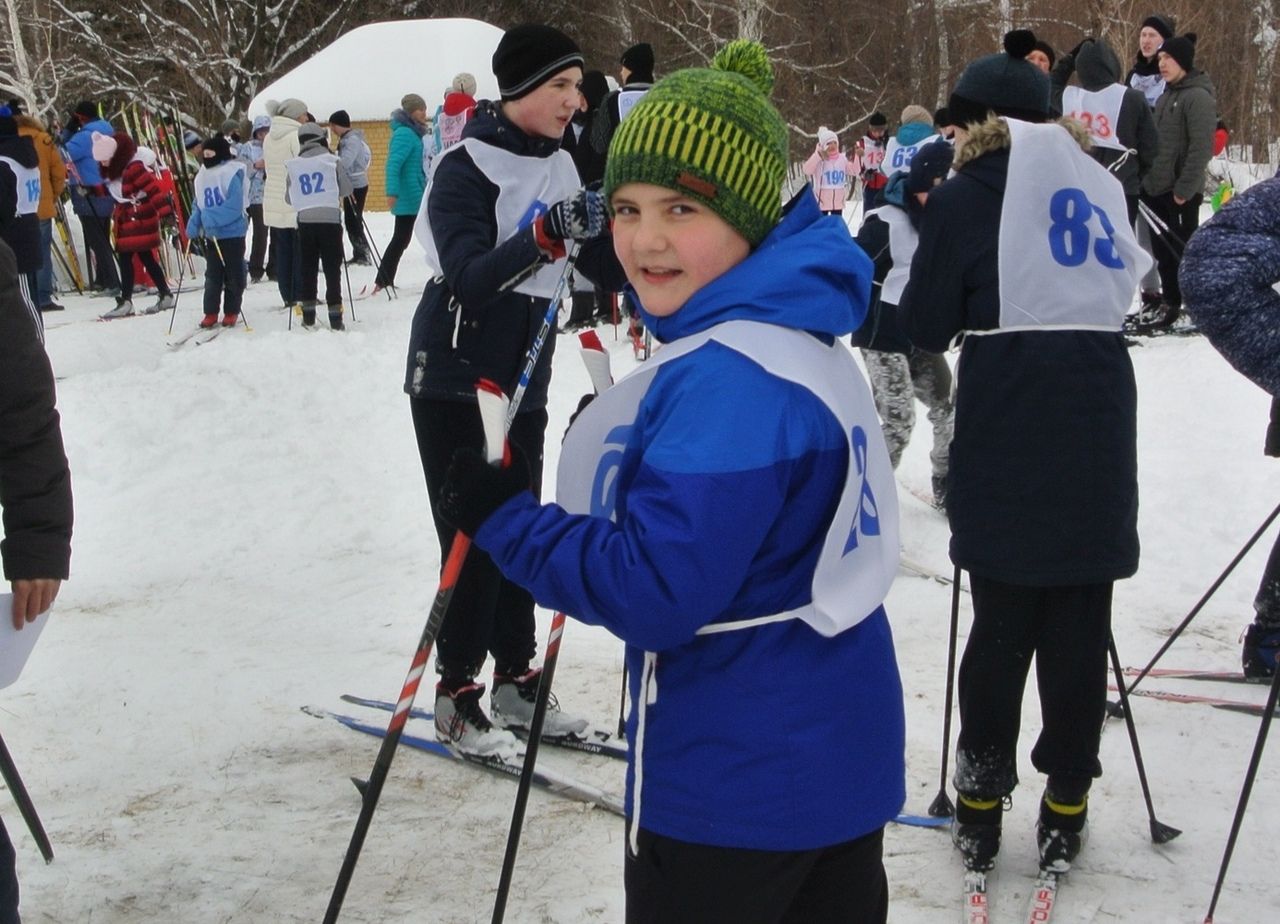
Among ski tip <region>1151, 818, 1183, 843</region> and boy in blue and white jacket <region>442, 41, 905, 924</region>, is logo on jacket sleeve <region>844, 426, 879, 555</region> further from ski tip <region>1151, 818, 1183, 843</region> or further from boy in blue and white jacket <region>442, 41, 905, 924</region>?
ski tip <region>1151, 818, 1183, 843</region>

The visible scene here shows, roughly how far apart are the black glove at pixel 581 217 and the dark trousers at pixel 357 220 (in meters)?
11.5

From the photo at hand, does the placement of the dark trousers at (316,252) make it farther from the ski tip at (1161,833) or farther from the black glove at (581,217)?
the ski tip at (1161,833)

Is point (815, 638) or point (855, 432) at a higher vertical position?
point (855, 432)

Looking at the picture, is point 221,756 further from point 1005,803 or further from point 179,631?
point 1005,803

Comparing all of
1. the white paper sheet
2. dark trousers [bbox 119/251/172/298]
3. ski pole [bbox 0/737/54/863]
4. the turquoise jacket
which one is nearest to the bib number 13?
the white paper sheet

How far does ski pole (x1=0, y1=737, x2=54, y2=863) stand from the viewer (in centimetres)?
310

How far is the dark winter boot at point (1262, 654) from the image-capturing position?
4.40 meters

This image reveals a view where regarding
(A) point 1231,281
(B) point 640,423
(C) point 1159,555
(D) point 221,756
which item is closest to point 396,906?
(D) point 221,756

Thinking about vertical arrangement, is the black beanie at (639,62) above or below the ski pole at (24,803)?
above

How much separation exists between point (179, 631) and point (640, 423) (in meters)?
4.02

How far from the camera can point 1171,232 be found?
9.42 m

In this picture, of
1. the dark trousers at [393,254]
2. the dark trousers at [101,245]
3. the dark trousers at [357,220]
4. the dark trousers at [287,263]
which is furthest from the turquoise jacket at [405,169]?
the dark trousers at [101,245]

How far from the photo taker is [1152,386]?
8227mm

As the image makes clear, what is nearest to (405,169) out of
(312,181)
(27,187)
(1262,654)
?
(312,181)
